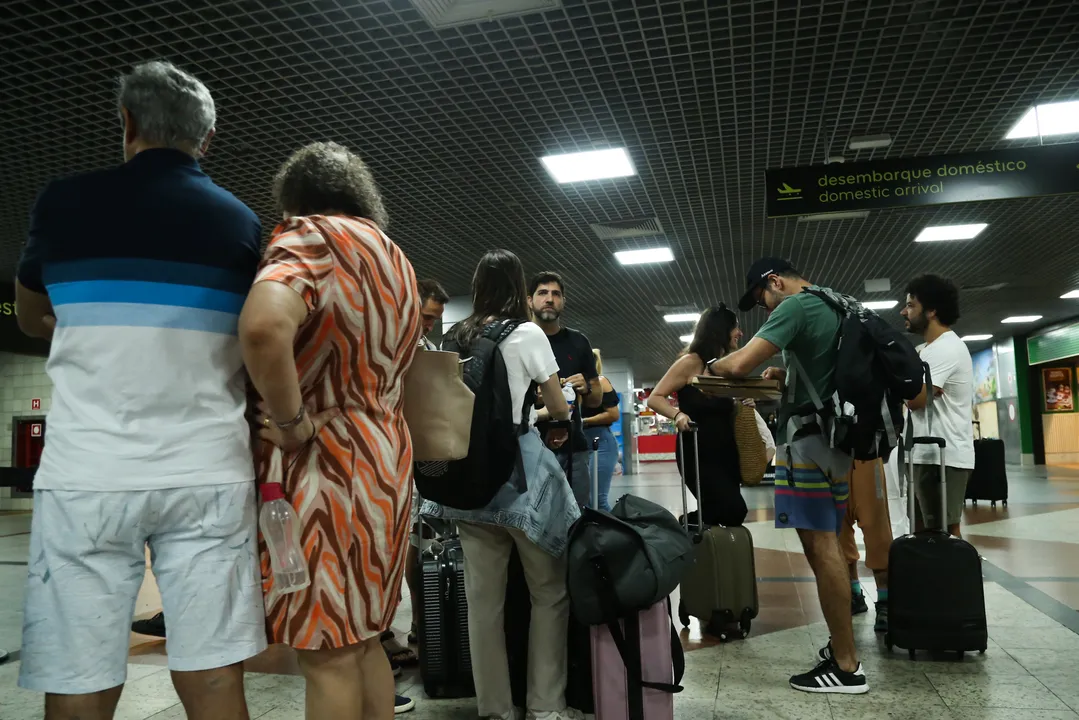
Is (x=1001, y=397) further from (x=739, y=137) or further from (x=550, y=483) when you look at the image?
(x=550, y=483)

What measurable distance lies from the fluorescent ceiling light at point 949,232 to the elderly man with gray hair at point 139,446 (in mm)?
9495

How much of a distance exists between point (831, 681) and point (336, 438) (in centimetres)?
217

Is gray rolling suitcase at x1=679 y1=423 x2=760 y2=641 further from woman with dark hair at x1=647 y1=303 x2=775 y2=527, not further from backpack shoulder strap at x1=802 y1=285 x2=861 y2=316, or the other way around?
backpack shoulder strap at x1=802 y1=285 x2=861 y2=316

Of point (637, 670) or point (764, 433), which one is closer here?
point (637, 670)

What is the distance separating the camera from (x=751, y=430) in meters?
3.68

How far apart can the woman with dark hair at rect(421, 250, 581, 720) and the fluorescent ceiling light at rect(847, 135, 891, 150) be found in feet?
15.5

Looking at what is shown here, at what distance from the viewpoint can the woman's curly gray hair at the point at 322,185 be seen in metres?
1.54

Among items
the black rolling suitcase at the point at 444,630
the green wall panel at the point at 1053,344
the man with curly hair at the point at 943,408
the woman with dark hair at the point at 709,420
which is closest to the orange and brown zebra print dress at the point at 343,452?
the black rolling suitcase at the point at 444,630

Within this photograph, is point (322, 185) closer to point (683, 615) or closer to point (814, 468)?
point (814, 468)

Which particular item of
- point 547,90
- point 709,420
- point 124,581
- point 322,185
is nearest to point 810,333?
point 709,420

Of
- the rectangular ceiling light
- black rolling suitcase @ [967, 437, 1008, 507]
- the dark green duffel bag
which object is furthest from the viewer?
the rectangular ceiling light

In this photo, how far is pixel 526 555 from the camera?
7.72ft

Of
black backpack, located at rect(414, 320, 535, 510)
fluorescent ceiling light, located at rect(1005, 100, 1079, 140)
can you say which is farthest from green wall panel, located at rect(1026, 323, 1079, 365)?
black backpack, located at rect(414, 320, 535, 510)

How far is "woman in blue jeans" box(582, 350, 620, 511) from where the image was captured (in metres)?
4.11
